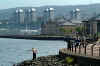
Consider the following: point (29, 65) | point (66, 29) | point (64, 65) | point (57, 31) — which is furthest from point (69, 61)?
point (57, 31)

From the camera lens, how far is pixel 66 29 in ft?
531

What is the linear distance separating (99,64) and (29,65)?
5967 mm

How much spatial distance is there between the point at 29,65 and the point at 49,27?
512ft

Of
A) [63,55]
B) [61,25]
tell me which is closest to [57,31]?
[61,25]

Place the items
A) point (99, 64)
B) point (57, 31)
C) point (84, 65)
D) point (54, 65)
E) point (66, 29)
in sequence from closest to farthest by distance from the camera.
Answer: point (99, 64) → point (84, 65) → point (54, 65) → point (66, 29) → point (57, 31)

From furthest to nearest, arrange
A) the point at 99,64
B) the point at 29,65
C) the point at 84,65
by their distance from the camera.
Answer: the point at 29,65 < the point at 84,65 < the point at 99,64

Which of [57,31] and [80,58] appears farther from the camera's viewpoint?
[57,31]

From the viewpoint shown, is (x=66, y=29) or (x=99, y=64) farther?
(x=66, y=29)

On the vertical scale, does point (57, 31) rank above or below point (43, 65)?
below

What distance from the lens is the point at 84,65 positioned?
19.9 meters

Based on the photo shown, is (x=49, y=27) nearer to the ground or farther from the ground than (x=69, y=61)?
nearer to the ground

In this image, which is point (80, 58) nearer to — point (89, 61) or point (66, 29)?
point (89, 61)

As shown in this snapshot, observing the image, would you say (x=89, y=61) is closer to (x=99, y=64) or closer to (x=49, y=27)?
(x=99, y=64)

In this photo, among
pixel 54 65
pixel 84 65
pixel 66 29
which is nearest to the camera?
pixel 84 65
